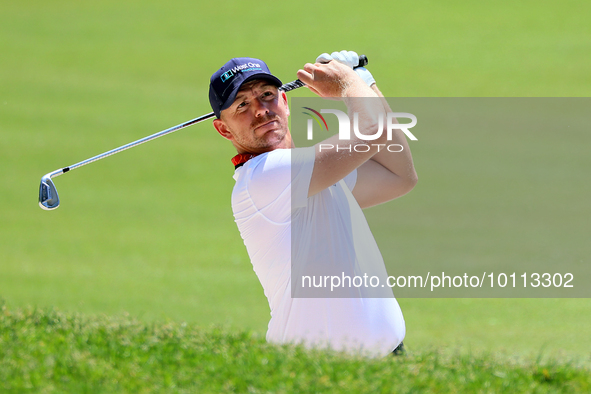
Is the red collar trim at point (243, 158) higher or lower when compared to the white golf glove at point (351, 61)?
lower

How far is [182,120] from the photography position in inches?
861

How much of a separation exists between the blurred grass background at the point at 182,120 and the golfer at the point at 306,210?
2.64 metres

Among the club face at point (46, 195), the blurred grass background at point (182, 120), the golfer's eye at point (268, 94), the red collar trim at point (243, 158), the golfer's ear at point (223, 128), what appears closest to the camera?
the red collar trim at point (243, 158)

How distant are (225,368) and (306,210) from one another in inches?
43.2

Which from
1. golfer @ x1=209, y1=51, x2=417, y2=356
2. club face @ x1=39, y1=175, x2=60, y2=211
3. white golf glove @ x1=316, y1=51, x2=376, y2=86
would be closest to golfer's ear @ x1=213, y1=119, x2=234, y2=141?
golfer @ x1=209, y1=51, x2=417, y2=356

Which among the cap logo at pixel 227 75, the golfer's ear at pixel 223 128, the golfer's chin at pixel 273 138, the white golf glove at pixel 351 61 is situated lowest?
the golfer's chin at pixel 273 138

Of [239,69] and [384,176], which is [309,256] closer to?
[384,176]

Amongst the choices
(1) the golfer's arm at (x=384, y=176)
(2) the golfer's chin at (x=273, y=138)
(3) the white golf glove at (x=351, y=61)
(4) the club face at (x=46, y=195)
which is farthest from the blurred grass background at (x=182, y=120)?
(3) the white golf glove at (x=351, y=61)

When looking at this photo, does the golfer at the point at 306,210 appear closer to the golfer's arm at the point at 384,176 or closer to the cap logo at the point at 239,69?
the cap logo at the point at 239,69

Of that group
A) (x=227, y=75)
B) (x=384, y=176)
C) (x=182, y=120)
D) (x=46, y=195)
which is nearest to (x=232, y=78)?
(x=227, y=75)

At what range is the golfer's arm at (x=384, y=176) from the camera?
4684 millimetres

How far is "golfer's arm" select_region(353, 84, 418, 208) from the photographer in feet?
15.4

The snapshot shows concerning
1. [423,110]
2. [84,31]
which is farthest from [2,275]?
[84,31]

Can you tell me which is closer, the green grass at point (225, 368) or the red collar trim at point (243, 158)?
the green grass at point (225, 368)
